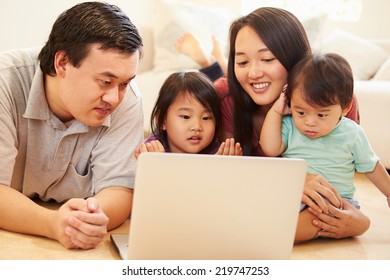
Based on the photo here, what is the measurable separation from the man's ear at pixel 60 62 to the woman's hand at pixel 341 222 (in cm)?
82

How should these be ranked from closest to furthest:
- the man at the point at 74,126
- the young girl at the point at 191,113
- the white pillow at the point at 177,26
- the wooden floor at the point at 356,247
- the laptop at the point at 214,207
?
the laptop at the point at 214,207 → the man at the point at 74,126 → the wooden floor at the point at 356,247 → the young girl at the point at 191,113 → the white pillow at the point at 177,26

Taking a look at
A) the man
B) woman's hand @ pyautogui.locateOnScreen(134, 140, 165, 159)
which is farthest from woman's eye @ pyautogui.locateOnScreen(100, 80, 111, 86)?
woman's hand @ pyautogui.locateOnScreen(134, 140, 165, 159)

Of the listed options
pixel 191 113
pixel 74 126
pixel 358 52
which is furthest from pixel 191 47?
pixel 74 126

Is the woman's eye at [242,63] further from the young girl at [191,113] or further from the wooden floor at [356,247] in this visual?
the wooden floor at [356,247]

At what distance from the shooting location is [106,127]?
183 cm

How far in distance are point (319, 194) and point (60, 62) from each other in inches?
32.6

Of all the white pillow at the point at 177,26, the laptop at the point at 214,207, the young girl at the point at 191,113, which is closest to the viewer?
the laptop at the point at 214,207

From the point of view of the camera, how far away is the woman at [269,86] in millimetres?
1790

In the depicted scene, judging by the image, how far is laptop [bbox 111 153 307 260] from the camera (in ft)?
3.90

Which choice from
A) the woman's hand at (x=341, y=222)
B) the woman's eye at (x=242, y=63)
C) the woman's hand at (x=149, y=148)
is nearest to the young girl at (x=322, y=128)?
the woman's hand at (x=341, y=222)

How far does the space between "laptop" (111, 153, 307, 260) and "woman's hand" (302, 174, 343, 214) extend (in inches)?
18.1

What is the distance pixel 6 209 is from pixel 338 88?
975 millimetres

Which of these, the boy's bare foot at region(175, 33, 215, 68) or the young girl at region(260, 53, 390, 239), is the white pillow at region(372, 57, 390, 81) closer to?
the boy's bare foot at region(175, 33, 215, 68)
